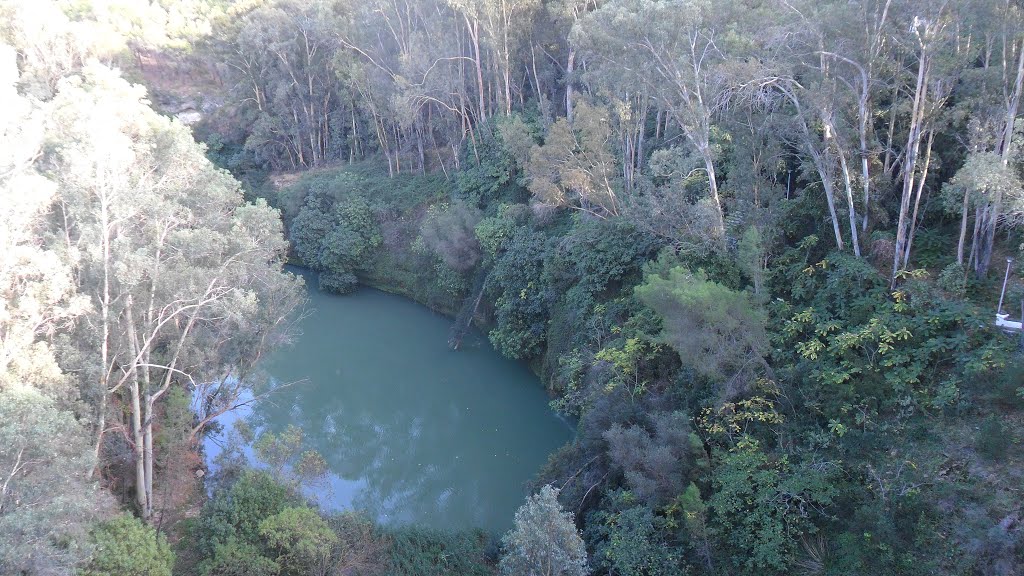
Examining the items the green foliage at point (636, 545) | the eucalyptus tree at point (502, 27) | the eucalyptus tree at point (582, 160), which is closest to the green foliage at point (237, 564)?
the green foliage at point (636, 545)

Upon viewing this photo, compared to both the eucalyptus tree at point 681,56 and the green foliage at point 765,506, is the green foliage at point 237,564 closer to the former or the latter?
the green foliage at point 765,506

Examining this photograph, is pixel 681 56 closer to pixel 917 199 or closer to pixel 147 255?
pixel 917 199

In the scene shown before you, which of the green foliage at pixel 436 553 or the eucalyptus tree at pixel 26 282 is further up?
the eucalyptus tree at pixel 26 282

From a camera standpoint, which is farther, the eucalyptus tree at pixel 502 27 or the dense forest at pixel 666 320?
the eucalyptus tree at pixel 502 27

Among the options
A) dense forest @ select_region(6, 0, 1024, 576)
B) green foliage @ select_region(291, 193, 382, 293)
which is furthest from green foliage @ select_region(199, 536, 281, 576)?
green foliage @ select_region(291, 193, 382, 293)

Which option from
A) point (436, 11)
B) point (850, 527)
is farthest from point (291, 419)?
point (436, 11)

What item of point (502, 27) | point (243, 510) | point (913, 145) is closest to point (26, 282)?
point (243, 510)
